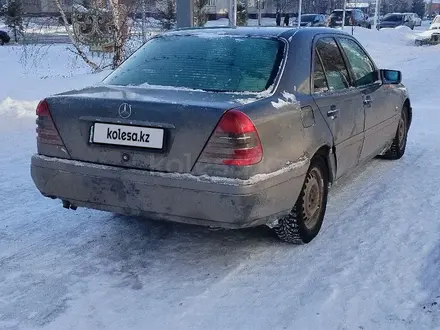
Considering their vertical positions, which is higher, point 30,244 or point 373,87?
point 373,87

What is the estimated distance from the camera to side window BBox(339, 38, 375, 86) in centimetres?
498

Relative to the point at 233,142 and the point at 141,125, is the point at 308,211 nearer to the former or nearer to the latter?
the point at 233,142

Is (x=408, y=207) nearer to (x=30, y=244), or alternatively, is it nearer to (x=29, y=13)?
(x=30, y=244)

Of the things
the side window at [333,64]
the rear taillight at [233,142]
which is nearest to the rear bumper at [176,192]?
the rear taillight at [233,142]

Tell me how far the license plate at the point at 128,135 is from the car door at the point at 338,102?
1.33 meters

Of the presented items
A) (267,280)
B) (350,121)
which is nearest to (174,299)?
(267,280)

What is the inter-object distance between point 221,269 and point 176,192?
66 cm

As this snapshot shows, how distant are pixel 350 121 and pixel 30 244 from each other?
275 centimetres

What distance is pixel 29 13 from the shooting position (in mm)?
14461

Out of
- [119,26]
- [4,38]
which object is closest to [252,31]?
[119,26]

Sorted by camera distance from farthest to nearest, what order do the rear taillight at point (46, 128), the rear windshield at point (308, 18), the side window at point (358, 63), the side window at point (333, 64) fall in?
the rear windshield at point (308, 18) < the side window at point (358, 63) < the side window at point (333, 64) < the rear taillight at point (46, 128)

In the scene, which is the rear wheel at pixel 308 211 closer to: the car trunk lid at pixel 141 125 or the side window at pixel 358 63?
the car trunk lid at pixel 141 125

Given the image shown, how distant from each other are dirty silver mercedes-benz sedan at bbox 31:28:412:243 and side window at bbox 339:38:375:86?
1.49ft

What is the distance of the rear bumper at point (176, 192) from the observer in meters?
3.28
